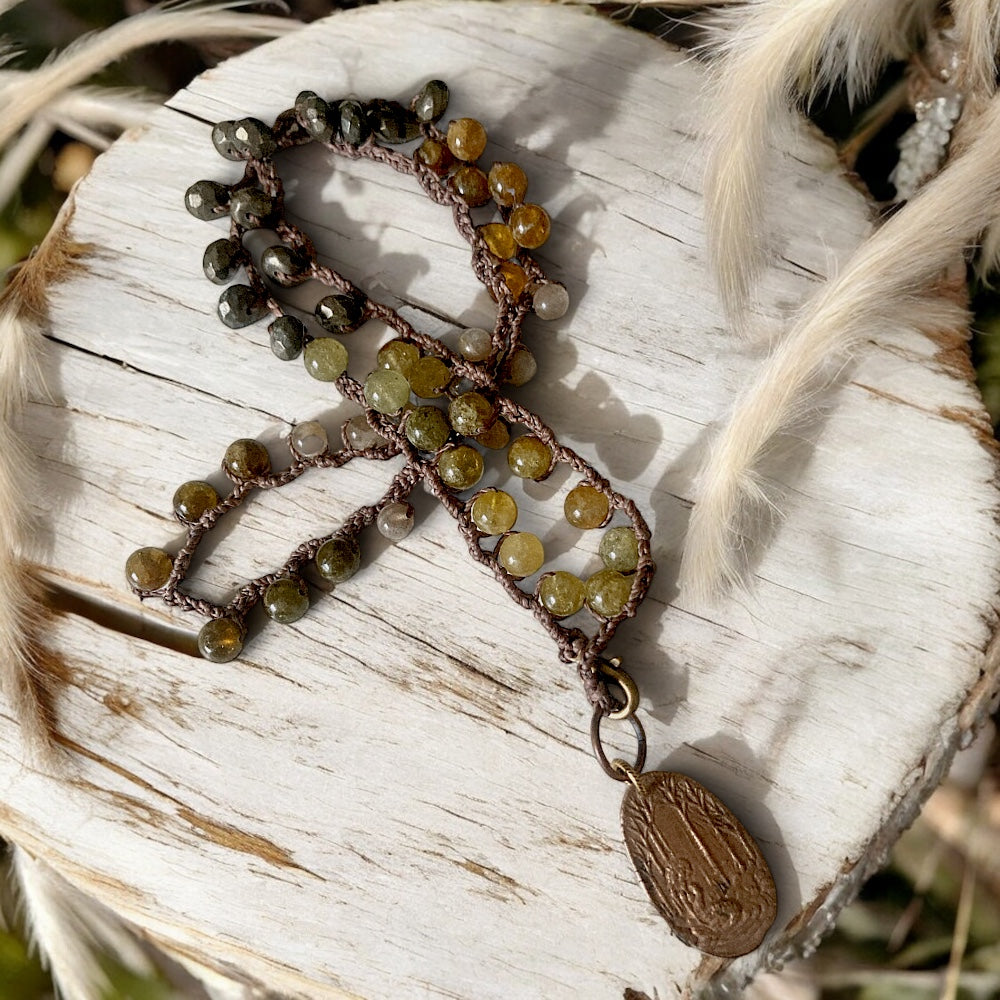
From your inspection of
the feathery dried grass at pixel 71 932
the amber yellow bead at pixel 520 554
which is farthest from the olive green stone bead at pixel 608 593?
the feathery dried grass at pixel 71 932

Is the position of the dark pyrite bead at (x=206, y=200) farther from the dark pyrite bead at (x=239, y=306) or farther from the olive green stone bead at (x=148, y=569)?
the olive green stone bead at (x=148, y=569)

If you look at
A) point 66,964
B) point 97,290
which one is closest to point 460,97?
→ point 97,290

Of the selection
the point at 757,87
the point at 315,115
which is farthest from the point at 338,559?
the point at 757,87

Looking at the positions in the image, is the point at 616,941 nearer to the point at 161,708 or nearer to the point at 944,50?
the point at 161,708

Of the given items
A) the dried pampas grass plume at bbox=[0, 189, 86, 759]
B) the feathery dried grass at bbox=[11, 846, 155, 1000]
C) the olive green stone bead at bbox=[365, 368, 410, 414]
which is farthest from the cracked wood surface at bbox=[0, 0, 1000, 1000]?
the feathery dried grass at bbox=[11, 846, 155, 1000]

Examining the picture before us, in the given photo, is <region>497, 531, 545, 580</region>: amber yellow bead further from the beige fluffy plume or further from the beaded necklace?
the beige fluffy plume

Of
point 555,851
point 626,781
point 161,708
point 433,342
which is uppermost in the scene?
point 433,342
